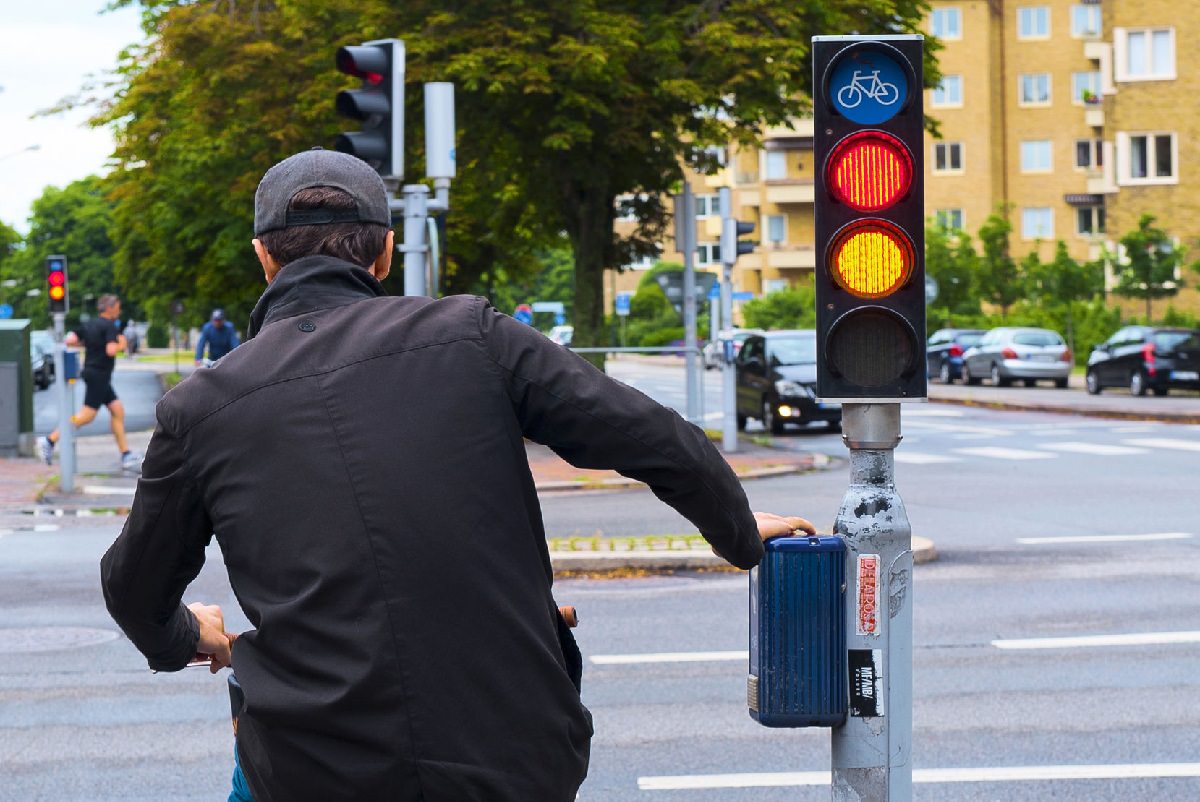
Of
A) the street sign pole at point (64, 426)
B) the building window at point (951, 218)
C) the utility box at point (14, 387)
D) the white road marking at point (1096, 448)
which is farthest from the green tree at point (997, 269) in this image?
the street sign pole at point (64, 426)

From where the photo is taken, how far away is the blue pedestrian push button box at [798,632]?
380cm

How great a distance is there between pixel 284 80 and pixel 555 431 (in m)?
26.4

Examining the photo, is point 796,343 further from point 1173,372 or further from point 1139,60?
point 1139,60

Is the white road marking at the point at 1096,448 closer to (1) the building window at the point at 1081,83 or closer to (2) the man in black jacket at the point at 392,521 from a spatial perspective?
(2) the man in black jacket at the point at 392,521

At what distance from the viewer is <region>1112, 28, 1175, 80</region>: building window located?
5391 centimetres

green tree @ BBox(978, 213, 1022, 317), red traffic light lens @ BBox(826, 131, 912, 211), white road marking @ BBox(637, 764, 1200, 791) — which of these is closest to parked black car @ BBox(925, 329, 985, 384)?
green tree @ BBox(978, 213, 1022, 317)

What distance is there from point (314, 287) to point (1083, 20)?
78.7m

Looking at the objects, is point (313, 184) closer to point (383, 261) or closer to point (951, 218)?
point (383, 261)

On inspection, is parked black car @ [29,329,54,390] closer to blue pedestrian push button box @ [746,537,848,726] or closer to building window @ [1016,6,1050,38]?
blue pedestrian push button box @ [746,537,848,726]

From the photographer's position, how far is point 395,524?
2.41 m

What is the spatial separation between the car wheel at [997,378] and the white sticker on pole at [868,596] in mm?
41228

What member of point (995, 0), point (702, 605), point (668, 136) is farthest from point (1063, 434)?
point (995, 0)

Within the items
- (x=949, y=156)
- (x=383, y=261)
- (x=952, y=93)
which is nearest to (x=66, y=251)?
(x=949, y=156)

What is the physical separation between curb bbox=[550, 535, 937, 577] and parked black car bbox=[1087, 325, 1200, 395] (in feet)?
84.9
